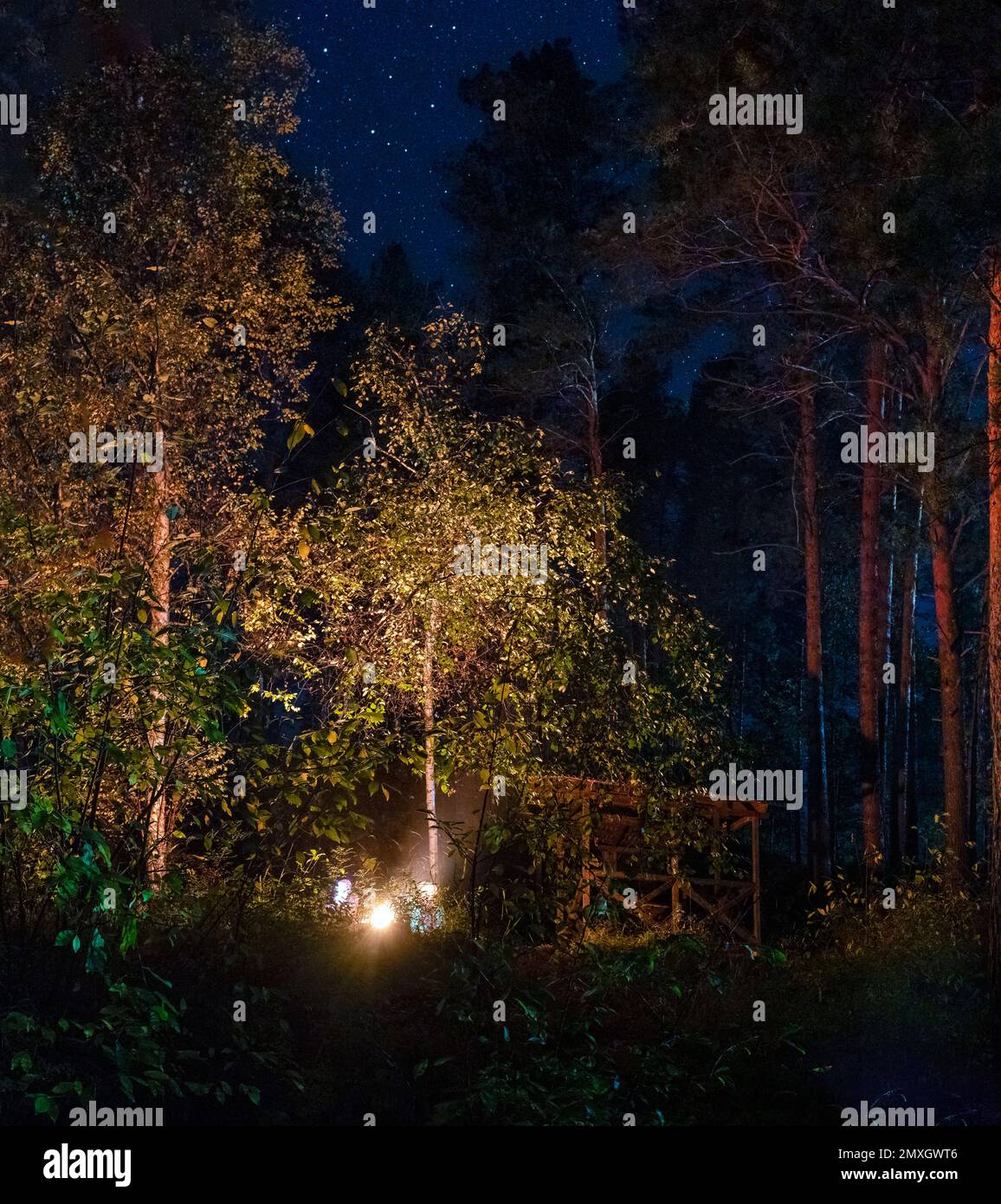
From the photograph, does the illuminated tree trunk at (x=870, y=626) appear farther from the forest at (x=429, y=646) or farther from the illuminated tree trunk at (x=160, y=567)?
the illuminated tree trunk at (x=160, y=567)

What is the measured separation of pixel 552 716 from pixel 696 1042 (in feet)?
9.56

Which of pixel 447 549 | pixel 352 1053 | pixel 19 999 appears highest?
pixel 447 549

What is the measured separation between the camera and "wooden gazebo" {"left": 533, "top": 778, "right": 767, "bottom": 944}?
10.4 m

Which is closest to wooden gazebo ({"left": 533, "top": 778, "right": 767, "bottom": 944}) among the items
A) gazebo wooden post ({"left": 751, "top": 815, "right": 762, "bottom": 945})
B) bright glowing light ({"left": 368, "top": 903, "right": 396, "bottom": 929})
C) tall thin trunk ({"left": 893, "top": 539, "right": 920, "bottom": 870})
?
gazebo wooden post ({"left": 751, "top": 815, "right": 762, "bottom": 945})

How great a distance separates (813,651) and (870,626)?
3.09 metres

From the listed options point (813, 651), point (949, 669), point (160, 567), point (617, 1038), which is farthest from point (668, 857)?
point (813, 651)

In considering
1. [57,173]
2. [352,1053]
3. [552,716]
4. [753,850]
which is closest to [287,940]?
[352,1053]

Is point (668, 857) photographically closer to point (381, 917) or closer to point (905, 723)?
point (381, 917)

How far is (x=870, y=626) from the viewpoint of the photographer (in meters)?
18.1

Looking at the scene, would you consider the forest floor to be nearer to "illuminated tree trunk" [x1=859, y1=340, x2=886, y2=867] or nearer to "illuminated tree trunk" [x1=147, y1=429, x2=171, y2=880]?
"illuminated tree trunk" [x1=147, y1=429, x2=171, y2=880]

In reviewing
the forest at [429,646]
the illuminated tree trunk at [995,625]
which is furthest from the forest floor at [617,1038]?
the illuminated tree trunk at [995,625]

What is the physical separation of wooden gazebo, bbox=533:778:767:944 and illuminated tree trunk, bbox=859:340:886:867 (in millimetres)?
2403
